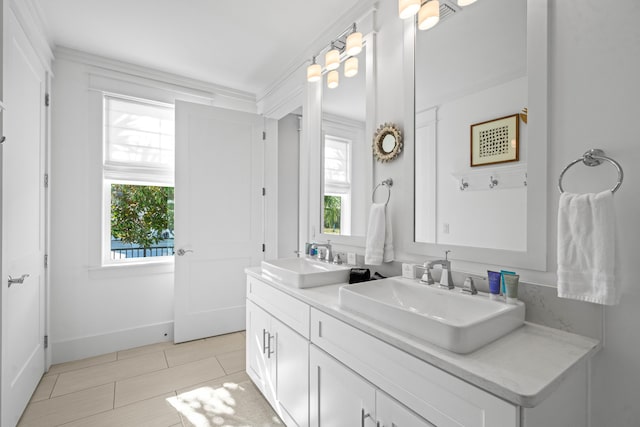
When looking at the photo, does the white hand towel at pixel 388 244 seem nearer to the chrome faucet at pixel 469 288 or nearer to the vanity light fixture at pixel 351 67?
the chrome faucet at pixel 469 288

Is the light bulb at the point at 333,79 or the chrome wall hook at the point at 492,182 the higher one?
the light bulb at the point at 333,79

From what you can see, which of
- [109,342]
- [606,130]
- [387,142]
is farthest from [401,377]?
[109,342]

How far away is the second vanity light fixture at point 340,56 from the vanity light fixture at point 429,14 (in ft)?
1.52

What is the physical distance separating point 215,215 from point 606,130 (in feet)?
9.44

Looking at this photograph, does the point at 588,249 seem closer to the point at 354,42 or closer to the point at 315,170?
the point at 354,42

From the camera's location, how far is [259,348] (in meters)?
2.00

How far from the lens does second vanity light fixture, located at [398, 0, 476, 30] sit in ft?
4.37

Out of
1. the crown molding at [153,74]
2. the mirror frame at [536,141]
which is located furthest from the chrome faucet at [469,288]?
the crown molding at [153,74]

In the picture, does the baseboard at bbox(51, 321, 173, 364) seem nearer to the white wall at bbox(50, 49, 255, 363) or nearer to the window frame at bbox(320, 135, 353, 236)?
the white wall at bbox(50, 49, 255, 363)

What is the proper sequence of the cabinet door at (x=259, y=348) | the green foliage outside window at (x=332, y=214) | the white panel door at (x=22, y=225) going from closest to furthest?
the white panel door at (x=22, y=225), the cabinet door at (x=259, y=348), the green foliage outside window at (x=332, y=214)

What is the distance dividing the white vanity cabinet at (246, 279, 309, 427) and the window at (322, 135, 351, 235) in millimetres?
658

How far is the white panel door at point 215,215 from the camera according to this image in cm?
287

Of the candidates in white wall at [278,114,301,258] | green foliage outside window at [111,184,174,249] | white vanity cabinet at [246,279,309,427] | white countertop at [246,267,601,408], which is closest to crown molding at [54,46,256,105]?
white wall at [278,114,301,258]

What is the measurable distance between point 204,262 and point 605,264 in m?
2.91
